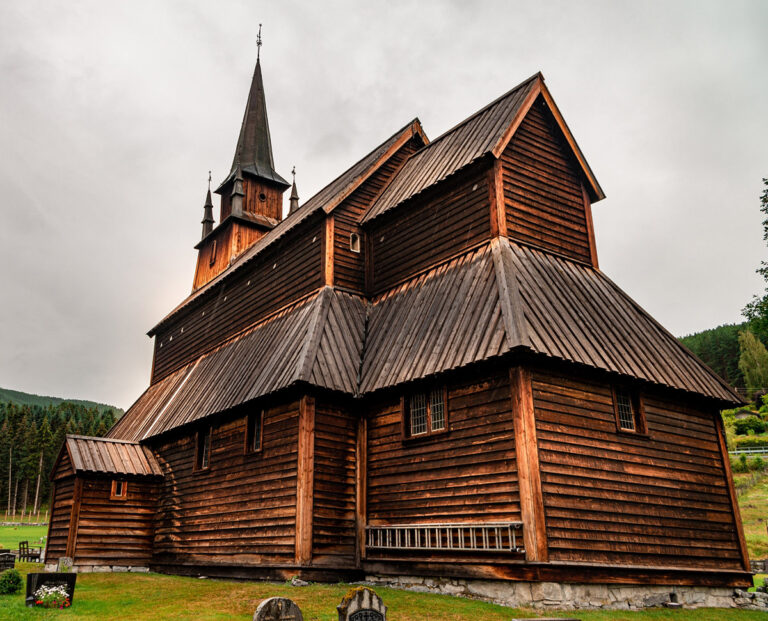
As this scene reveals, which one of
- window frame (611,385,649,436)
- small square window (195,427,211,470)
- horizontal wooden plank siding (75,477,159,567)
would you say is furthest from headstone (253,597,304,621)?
horizontal wooden plank siding (75,477,159,567)

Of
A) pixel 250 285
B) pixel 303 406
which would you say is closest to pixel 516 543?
pixel 303 406

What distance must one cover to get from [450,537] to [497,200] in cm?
861

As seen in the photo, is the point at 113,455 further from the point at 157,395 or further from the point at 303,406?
the point at 303,406

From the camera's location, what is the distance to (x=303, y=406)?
1689 cm

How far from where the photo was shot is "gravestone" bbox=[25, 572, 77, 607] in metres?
13.2

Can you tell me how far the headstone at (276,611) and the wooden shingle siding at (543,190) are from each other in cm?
1126

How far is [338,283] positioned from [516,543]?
1007 centimetres

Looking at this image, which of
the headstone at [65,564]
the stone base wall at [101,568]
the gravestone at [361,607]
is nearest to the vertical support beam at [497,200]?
the gravestone at [361,607]

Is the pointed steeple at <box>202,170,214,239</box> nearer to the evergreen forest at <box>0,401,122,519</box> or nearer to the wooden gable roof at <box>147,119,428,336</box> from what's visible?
the wooden gable roof at <box>147,119,428,336</box>

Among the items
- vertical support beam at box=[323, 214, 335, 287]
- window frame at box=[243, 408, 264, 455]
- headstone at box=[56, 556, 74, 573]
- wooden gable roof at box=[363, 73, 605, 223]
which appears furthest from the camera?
headstone at box=[56, 556, 74, 573]

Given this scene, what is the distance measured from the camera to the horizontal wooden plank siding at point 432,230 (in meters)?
18.1

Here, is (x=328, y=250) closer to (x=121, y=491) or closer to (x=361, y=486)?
(x=361, y=486)

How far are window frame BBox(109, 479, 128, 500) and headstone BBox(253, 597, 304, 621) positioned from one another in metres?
16.8

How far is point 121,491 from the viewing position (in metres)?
24.1
